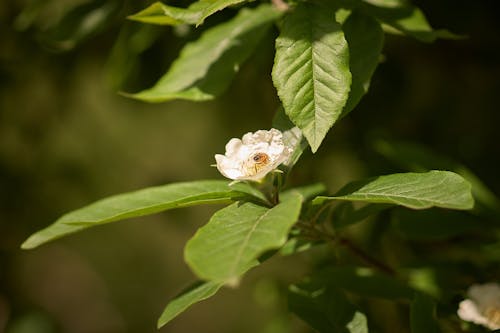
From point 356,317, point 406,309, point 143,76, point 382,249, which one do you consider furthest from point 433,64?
point 356,317

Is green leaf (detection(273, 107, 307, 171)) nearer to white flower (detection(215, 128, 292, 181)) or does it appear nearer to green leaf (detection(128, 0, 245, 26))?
white flower (detection(215, 128, 292, 181))

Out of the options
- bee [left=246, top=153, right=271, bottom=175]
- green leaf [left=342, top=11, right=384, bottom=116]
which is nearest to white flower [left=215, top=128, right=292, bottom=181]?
bee [left=246, top=153, right=271, bottom=175]

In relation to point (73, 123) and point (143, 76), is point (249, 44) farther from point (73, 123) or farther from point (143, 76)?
point (73, 123)

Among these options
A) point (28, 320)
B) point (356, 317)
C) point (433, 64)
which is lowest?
point (28, 320)

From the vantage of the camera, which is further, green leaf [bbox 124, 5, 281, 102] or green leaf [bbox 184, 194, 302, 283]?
green leaf [bbox 124, 5, 281, 102]

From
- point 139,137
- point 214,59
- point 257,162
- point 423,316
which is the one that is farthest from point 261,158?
point 139,137

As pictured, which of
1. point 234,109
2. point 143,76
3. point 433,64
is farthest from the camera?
point 234,109

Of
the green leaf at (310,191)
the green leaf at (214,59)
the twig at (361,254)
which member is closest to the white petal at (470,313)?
the twig at (361,254)

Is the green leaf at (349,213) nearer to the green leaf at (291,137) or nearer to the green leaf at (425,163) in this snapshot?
the green leaf at (291,137)
